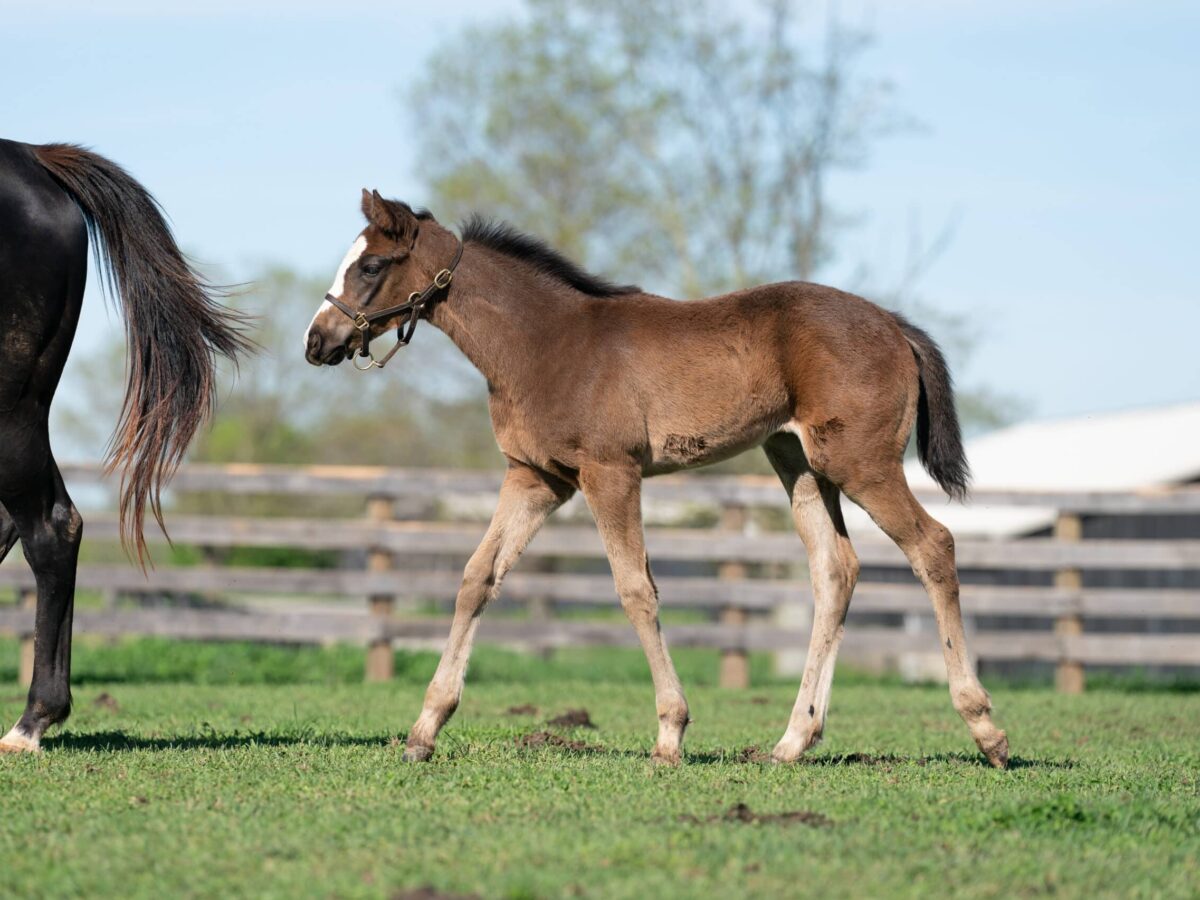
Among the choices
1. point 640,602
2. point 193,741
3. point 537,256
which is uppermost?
point 537,256

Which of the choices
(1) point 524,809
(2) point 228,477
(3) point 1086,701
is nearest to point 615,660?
(2) point 228,477

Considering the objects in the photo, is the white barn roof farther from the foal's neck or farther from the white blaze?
the white blaze

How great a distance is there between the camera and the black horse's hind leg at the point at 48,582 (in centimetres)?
592

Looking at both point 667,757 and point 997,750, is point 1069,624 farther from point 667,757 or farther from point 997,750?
point 667,757

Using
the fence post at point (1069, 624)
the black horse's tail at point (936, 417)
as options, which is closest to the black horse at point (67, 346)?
the black horse's tail at point (936, 417)

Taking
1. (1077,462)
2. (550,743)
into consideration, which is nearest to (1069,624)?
(550,743)

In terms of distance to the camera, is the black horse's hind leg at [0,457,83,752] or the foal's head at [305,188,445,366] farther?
the foal's head at [305,188,445,366]

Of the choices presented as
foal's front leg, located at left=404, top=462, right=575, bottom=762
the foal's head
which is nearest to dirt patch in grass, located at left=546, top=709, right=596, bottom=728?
foal's front leg, located at left=404, top=462, right=575, bottom=762

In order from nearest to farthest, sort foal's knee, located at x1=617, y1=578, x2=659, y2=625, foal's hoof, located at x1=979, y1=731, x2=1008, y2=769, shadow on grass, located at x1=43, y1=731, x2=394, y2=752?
foal's hoof, located at x1=979, y1=731, x2=1008, y2=769 < foal's knee, located at x1=617, y1=578, x2=659, y2=625 < shadow on grass, located at x1=43, y1=731, x2=394, y2=752

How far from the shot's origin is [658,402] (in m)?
6.08

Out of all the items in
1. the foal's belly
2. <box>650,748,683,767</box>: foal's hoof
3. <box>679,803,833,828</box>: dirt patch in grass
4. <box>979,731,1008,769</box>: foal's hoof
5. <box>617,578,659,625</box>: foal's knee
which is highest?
the foal's belly

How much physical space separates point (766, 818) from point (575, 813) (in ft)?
2.05

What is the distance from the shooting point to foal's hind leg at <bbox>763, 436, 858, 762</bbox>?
6258mm

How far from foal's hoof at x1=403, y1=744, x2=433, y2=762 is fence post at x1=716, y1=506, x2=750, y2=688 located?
6.96 metres
